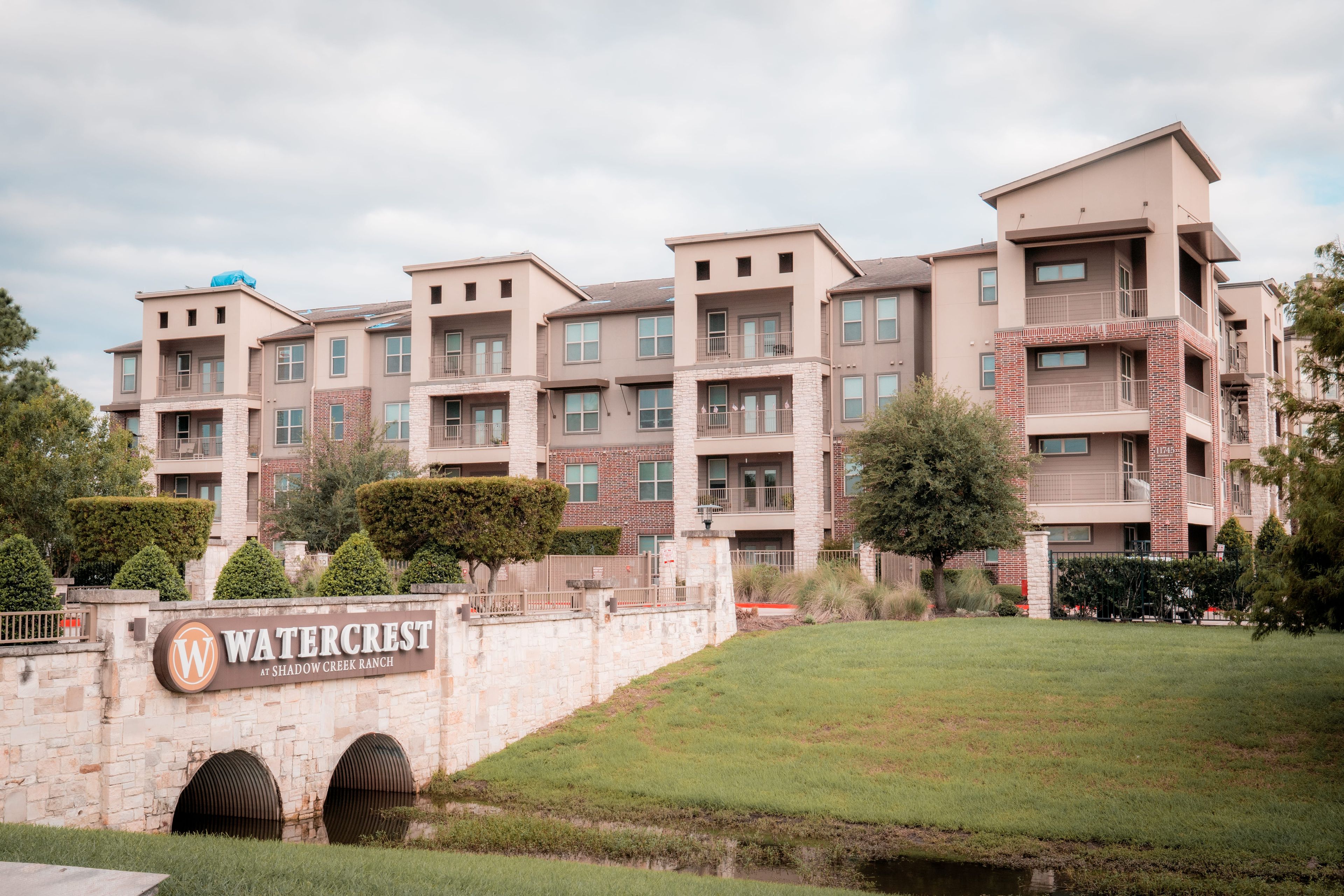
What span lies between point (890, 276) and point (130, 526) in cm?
2727

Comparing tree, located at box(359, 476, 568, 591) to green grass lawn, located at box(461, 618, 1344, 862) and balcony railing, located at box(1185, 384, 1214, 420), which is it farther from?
balcony railing, located at box(1185, 384, 1214, 420)

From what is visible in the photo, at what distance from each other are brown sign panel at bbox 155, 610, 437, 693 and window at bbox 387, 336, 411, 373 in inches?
1132

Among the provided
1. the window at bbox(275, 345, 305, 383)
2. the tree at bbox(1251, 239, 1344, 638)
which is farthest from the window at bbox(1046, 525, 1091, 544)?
the window at bbox(275, 345, 305, 383)

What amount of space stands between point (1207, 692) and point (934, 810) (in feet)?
20.1

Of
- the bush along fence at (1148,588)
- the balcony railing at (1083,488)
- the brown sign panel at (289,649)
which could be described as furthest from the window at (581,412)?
the brown sign panel at (289,649)

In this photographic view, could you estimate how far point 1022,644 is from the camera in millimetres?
22266

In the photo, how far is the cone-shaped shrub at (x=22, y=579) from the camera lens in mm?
15297

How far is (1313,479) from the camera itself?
13.3 metres

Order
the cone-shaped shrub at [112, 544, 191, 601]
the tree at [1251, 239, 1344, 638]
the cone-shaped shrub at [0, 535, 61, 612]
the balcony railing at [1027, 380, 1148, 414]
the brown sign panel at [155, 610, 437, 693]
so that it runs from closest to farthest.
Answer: the tree at [1251, 239, 1344, 638] → the brown sign panel at [155, 610, 437, 693] → the cone-shaped shrub at [0, 535, 61, 612] → the cone-shaped shrub at [112, 544, 191, 601] → the balcony railing at [1027, 380, 1148, 414]

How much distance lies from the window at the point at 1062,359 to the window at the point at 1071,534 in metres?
5.28

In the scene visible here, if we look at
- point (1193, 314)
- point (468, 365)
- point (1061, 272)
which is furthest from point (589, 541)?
point (1193, 314)

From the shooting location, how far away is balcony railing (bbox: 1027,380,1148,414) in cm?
3566

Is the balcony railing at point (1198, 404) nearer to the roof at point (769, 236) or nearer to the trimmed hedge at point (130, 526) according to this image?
the roof at point (769, 236)

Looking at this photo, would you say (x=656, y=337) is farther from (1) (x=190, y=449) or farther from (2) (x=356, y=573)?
(2) (x=356, y=573)
